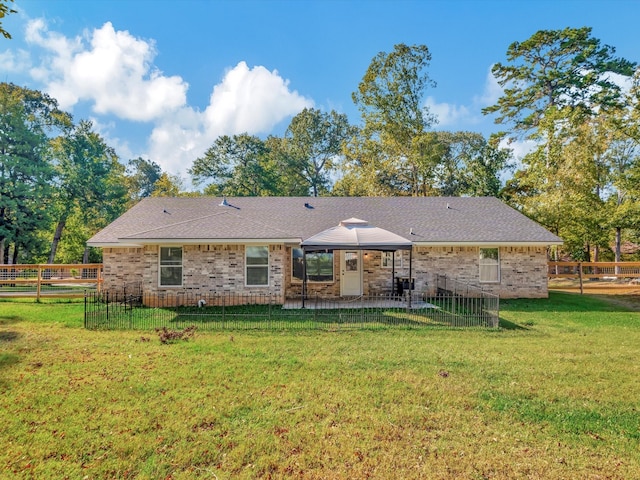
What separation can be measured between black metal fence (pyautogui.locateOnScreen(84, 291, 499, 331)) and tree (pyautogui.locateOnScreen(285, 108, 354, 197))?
95.1 ft

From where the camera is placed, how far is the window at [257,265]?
1319 centimetres

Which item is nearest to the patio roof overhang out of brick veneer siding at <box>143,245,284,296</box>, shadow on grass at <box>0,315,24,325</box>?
brick veneer siding at <box>143,245,284,296</box>

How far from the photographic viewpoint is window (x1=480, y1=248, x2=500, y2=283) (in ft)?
49.1

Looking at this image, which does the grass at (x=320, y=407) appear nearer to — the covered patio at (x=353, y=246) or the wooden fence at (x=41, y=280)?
the covered patio at (x=353, y=246)

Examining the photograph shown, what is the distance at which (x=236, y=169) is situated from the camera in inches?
1379

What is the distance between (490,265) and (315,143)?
3028 cm

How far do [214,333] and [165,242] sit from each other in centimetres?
489

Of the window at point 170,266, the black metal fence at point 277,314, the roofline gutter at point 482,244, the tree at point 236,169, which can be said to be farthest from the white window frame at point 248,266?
the tree at point 236,169

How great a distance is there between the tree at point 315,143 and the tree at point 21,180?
919 inches

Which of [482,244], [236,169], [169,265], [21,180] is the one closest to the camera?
[169,265]

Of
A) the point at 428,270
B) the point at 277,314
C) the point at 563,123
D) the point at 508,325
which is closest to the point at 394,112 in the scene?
the point at 563,123

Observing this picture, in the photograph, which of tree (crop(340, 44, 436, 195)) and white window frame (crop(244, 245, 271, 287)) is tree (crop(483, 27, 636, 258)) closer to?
tree (crop(340, 44, 436, 195))

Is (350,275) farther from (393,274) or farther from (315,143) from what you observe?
(315,143)

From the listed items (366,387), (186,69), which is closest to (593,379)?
(366,387)
